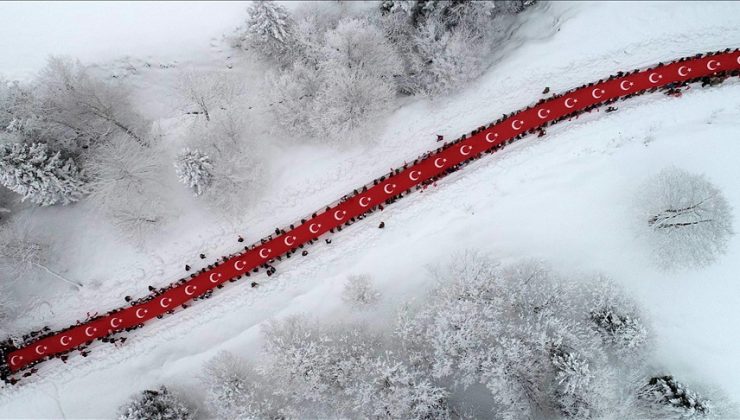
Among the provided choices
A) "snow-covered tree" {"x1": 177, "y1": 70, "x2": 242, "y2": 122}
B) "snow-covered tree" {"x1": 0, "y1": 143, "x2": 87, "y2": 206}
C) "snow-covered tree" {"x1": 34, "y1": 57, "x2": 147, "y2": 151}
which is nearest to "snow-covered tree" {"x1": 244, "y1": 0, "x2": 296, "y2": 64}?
"snow-covered tree" {"x1": 177, "y1": 70, "x2": 242, "y2": 122}

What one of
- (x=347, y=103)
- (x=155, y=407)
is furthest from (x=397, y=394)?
(x=347, y=103)

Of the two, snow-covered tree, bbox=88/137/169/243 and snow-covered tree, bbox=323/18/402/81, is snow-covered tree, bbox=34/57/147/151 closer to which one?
snow-covered tree, bbox=88/137/169/243

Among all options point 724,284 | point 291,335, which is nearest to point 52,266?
point 291,335

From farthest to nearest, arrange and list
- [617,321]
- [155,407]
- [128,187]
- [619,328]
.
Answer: [128,187], [155,407], [617,321], [619,328]

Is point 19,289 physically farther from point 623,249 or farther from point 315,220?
point 623,249

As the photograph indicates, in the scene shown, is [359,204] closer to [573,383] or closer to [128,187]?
[128,187]

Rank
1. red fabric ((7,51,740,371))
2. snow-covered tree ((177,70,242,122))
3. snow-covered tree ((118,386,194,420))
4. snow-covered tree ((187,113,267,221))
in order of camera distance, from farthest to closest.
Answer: snow-covered tree ((177,70,242,122)) → red fabric ((7,51,740,371)) → snow-covered tree ((187,113,267,221)) → snow-covered tree ((118,386,194,420))
